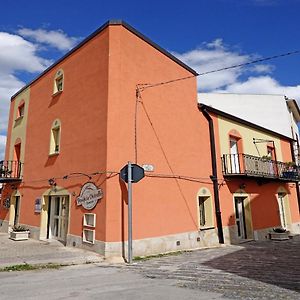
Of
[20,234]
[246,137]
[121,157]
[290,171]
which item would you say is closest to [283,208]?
[290,171]

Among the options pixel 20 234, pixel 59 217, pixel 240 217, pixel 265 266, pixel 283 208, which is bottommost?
pixel 265 266

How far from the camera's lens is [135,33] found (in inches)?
421

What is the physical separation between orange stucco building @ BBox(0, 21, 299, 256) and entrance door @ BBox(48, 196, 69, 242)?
4cm

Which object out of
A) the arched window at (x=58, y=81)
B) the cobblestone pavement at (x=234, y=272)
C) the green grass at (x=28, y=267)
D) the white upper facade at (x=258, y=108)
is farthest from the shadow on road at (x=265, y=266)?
the white upper facade at (x=258, y=108)

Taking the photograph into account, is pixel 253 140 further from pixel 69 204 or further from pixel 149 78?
pixel 69 204

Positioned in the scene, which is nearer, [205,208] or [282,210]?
[205,208]

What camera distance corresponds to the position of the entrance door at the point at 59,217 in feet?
36.4

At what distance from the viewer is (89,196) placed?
30.7 feet

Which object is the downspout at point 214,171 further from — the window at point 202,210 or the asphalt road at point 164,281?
the asphalt road at point 164,281

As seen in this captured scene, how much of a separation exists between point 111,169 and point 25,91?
9616 mm

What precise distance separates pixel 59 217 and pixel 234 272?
7498 mm

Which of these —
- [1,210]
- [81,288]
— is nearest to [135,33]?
[81,288]

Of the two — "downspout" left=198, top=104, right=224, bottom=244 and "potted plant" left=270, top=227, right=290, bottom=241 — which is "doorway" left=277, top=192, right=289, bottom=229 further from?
"downspout" left=198, top=104, right=224, bottom=244

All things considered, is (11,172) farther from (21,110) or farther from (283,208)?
(283,208)
